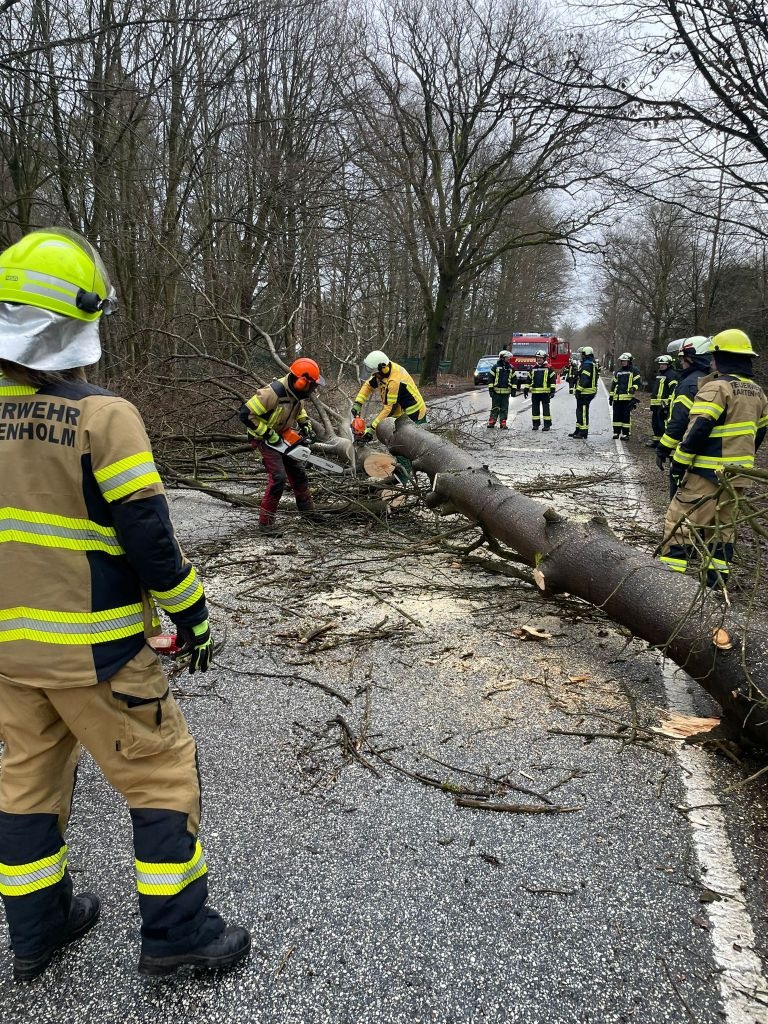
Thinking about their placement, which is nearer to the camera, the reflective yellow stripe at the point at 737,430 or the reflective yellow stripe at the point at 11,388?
the reflective yellow stripe at the point at 11,388

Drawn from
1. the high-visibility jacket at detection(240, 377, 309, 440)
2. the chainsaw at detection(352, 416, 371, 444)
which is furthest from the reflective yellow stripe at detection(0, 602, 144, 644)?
the chainsaw at detection(352, 416, 371, 444)

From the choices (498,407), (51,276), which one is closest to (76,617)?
(51,276)

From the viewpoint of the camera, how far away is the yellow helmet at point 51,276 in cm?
157

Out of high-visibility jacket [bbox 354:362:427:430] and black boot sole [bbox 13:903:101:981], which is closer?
black boot sole [bbox 13:903:101:981]

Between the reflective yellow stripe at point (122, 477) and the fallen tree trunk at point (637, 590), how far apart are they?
2.33m

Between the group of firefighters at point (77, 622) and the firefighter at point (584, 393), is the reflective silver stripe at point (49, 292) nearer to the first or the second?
the group of firefighters at point (77, 622)

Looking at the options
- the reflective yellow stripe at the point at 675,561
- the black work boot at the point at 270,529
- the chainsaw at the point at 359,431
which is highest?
the chainsaw at the point at 359,431

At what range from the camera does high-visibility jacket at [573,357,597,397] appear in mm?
13727

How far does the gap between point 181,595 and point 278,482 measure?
4.52 meters

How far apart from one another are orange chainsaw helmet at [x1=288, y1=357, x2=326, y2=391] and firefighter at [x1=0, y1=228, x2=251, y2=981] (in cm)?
428

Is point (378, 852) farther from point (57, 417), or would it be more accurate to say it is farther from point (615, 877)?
point (57, 417)

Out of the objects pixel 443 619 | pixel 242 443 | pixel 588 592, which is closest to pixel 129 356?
pixel 242 443

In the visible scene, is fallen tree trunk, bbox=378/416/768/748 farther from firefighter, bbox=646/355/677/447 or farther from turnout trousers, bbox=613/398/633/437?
turnout trousers, bbox=613/398/633/437

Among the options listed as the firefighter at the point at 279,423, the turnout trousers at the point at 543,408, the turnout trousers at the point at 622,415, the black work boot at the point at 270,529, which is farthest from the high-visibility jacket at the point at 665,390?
the black work boot at the point at 270,529
